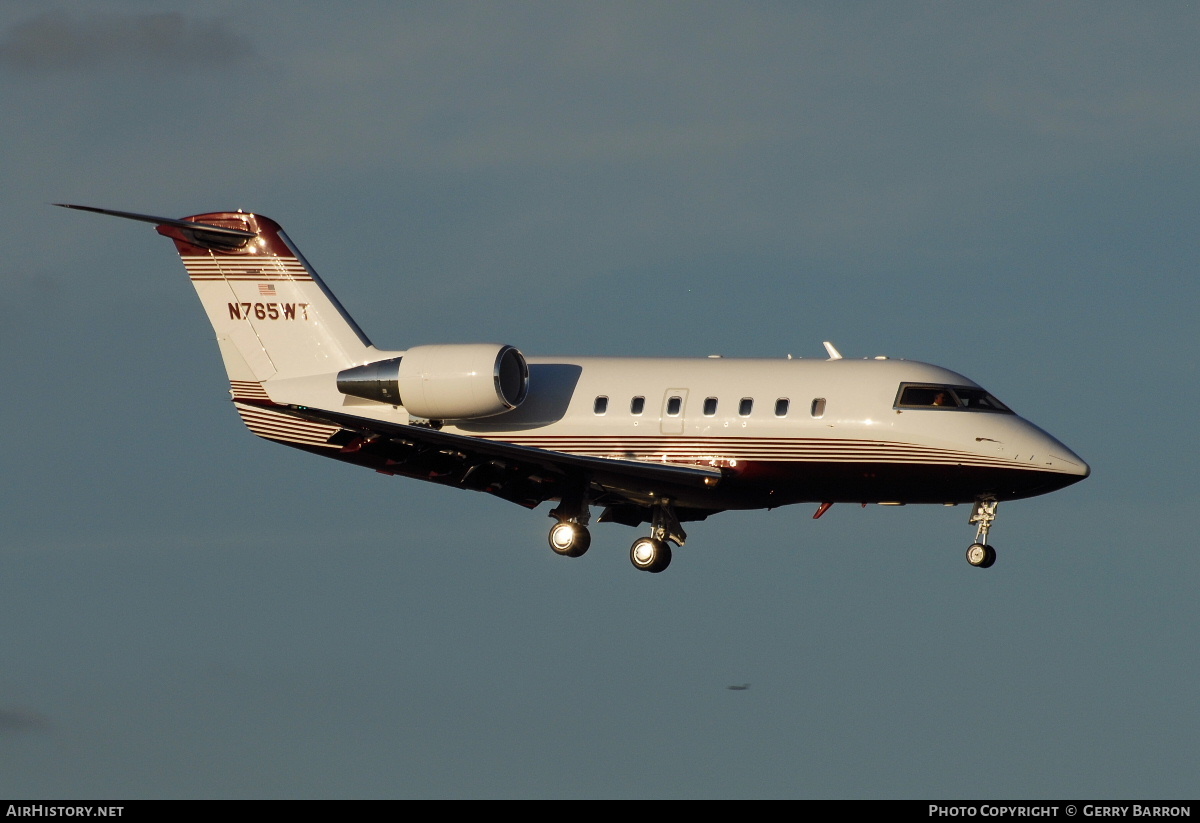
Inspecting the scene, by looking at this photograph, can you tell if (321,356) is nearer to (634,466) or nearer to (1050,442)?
(634,466)

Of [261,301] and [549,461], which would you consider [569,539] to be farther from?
[261,301]

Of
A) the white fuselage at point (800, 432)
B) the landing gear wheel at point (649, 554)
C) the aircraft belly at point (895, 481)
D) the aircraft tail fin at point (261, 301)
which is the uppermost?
Answer: the aircraft tail fin at point (261, 301)

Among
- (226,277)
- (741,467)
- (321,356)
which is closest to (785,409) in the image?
(741,467)

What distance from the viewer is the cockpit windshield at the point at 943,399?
3919 centimetres

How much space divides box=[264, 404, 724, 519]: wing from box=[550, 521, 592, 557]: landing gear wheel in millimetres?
919

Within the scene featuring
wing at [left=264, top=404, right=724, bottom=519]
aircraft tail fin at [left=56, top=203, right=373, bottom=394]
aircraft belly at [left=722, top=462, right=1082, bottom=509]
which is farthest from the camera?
aircraft tail fin at [left=56, top=203, right=373, bottom=394]

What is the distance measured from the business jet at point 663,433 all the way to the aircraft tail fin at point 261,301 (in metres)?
0.51

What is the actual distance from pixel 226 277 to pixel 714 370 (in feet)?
41.2

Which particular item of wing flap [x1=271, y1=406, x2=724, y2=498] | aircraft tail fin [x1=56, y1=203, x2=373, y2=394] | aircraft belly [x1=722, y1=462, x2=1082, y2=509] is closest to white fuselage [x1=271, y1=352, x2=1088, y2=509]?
aircraft belly [x1=722, y1=462, x2=1082, y2=509]

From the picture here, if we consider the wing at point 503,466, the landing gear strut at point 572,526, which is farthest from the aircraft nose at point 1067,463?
the landing gear strut at point 572,526

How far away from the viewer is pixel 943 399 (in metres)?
39.3

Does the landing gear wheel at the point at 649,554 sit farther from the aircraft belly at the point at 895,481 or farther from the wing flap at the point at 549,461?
the aircraft belly at the point at 895,481

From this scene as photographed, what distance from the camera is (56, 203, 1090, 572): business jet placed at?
38812mm

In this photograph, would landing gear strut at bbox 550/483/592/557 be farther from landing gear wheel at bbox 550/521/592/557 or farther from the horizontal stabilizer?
the horizontal stabilizer
